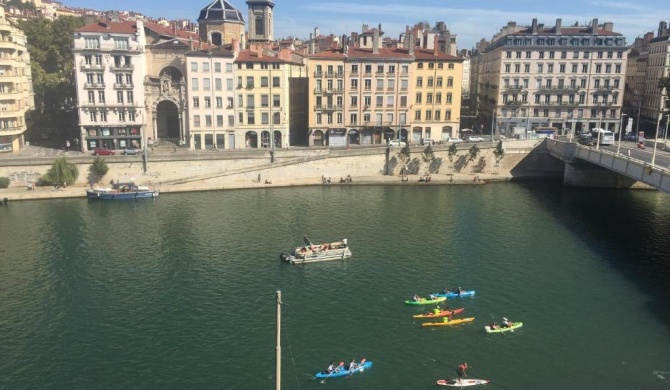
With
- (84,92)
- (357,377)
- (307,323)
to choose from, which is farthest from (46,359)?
(84,92)

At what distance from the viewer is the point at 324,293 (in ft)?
170

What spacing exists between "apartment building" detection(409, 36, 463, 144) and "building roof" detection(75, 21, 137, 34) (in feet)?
173

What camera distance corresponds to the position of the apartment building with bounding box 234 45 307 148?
106375 millimetres

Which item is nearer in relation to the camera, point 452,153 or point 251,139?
point 452,153

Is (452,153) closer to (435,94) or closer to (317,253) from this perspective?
(435,94)

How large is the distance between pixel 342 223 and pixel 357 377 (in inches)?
1400

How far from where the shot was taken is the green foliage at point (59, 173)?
86.9 meters

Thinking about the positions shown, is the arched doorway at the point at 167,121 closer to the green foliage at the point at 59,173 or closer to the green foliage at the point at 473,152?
the green foliage at the point at 59,173

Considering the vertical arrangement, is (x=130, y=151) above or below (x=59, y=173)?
above

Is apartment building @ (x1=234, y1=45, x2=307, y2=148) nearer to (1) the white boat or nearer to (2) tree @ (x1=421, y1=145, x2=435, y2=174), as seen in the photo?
(2) tree @ (x1=421, y1=145, x2=435, y2=174)

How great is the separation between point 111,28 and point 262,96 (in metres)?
28.9

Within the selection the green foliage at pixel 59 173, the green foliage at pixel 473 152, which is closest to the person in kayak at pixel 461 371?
the green foliage at pixel 473 152

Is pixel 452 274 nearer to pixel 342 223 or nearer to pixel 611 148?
pixel 342 223

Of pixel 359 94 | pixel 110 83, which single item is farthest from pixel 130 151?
pixel 359 94
